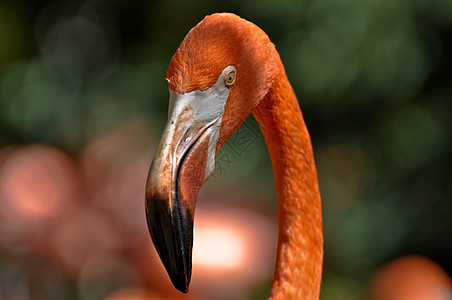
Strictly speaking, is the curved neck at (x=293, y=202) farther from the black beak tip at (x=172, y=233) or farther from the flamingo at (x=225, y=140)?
the black beak tip at (x=172, y=233)

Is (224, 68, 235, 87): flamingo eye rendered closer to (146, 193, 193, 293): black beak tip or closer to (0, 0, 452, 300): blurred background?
(146, 193, 193, 293): black beak tip

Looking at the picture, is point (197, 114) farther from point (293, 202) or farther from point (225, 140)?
point (293, 202)

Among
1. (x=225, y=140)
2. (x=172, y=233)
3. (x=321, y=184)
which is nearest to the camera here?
(x=172, y=233)

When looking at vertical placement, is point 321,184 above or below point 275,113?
below

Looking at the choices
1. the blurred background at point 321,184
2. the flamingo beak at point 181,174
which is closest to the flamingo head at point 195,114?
the flamingo beak at point 181,174

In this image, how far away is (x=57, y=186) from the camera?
8.88 feet

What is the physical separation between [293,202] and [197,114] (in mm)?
264

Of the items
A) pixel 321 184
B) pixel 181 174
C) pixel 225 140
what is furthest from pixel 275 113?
pixel 321 184

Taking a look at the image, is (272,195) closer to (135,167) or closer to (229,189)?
(229,189)

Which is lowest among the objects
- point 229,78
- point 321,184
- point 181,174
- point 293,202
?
point 321,184

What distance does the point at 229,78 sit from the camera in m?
0.75

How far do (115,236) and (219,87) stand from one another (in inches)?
77.7

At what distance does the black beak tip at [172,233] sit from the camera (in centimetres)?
67

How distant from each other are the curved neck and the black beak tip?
0.24 metres
